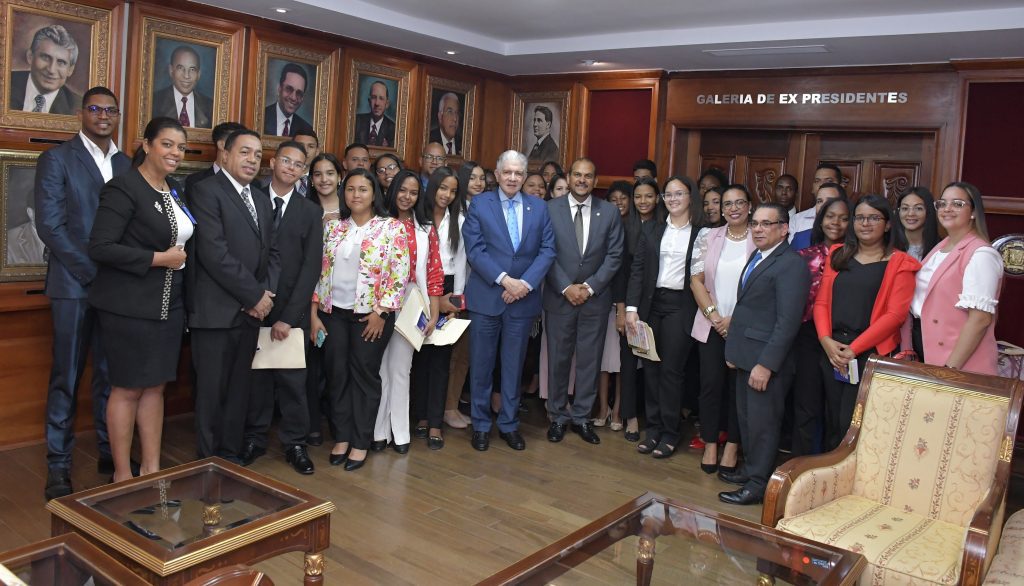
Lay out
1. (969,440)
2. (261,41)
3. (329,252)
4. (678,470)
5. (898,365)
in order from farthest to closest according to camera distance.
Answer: (261,41)
(678,470)
(329,252)
(898,365)
(969,440)

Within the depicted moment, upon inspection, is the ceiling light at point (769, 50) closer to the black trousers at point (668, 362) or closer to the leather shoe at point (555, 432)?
the black trousers at point (668, 362)

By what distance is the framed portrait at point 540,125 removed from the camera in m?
7.61

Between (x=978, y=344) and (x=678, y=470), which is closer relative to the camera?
(x=978, y=344)

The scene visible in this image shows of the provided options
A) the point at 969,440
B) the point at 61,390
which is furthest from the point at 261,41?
the point at 969,440

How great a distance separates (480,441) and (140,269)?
89.1 inches

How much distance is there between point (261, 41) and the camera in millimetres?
5785

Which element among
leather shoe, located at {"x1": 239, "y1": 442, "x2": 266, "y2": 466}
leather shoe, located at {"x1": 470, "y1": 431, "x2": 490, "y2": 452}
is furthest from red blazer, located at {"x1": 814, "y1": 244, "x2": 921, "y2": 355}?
leather shoe, located at {"x1": 239, "y1": 442, "x2": 266, "y2": 466}

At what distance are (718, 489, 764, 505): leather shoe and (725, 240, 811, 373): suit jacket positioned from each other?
655 mm

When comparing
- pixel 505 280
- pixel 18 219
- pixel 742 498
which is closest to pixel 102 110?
pixel 18 219

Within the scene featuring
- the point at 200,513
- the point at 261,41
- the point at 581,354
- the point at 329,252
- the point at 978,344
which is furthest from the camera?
the point at 261,41

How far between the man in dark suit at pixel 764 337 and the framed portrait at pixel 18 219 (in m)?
3.98

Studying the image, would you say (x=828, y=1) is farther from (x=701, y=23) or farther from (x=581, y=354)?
(x=581, y=354)

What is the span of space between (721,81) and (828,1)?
1.87 m

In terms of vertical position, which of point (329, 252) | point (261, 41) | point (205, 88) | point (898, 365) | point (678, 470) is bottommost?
point (678, 470)
